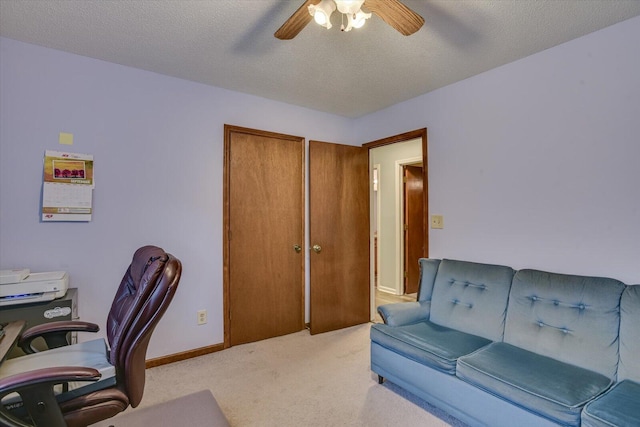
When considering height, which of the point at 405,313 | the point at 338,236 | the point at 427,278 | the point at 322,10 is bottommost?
the point at 405,313

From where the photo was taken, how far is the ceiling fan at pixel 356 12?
1.41 metres

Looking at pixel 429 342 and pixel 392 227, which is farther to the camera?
pixel 392 227

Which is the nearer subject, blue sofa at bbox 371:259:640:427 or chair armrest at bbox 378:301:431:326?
blue sofa at bbox 371:259:640:427

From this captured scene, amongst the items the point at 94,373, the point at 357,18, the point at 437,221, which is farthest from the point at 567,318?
the point at 94,373

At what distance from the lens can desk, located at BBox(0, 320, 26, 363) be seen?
4.45 feet

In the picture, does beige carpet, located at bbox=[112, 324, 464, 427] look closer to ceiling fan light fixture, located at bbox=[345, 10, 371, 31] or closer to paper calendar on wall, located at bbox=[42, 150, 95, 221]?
paper calendar on wall, located at bbox=[42, 150, 95, 221]

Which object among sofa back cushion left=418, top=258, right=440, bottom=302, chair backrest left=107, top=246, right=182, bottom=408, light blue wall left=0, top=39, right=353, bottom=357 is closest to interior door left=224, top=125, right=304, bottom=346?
light blue wall left=0, top=39, right=353, bottom=357

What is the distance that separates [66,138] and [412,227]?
433 cm

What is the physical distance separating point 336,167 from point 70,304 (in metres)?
2.61

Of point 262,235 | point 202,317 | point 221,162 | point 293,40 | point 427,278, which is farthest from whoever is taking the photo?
point 262,235

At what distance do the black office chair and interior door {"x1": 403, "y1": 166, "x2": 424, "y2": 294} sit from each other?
4.05 m

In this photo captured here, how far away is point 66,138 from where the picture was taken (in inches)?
92.1

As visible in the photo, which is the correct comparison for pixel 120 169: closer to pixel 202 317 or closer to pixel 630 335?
pixel 202 317

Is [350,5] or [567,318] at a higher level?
[350,5]
